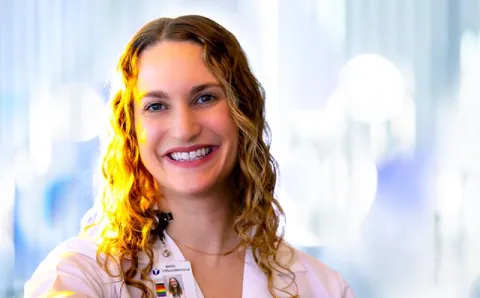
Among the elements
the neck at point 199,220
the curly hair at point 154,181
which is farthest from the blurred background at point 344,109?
the neck at point 199,220

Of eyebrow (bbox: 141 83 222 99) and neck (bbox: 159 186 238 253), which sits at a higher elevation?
eyebrow (bbox: 141 83 222 99)

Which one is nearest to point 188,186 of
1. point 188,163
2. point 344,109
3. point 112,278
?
point 188,163

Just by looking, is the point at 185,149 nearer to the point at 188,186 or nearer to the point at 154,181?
the point at 188,186

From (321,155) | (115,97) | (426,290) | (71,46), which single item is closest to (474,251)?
(426,290)

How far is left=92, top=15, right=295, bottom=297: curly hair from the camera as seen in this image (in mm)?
1882

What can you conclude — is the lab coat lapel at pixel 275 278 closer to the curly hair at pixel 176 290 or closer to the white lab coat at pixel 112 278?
the white lab coat at pixel 112 278

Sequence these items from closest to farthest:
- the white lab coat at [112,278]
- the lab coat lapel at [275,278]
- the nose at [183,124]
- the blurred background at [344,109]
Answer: the white lab coat at [112,278] < the nose at [183,124] < the lab coat lapel at [275,278] < the blurred background at [344,109]

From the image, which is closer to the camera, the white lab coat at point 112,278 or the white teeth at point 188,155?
the white lab coat at point 112,278

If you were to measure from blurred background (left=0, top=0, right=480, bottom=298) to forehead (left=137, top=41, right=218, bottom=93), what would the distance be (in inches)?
69.5

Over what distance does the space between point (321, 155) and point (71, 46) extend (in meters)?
1.22

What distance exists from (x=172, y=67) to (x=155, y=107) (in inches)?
3.8

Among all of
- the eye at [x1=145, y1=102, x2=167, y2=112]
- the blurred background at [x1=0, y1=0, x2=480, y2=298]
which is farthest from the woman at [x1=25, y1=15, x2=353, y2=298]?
the blurred background at [x1=0, y1=0, x2=480, y2=298]

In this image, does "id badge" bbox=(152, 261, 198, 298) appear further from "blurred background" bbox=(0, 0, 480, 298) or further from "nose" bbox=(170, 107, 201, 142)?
"blurred background" bbox=(0, 0, 480, 298)

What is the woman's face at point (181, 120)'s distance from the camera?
1830mm
